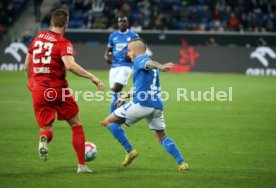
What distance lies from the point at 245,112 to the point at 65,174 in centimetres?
932

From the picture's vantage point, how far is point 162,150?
1162 centimetres

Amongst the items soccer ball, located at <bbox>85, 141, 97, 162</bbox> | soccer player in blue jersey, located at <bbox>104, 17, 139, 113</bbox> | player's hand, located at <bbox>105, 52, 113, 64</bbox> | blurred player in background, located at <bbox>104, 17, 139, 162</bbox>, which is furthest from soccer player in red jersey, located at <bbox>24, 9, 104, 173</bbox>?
player's hand, located at <bbox>105, 52, 113, 64</bbox>

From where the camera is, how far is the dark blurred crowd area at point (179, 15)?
32.0m

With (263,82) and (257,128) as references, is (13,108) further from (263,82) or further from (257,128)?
(263,82)

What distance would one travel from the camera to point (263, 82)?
26078 mm

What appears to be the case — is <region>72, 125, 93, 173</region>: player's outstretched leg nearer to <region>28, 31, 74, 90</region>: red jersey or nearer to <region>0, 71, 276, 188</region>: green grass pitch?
<region>0, 71, 276, 188</region>: green grass pitch

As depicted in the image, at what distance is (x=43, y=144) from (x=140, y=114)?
1561 millimetres

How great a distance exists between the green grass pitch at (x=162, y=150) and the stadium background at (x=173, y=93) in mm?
18

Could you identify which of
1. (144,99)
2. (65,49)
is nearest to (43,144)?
(65,49)

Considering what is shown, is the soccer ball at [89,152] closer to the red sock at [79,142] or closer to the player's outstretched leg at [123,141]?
the player's outstretched leg at [123,141]

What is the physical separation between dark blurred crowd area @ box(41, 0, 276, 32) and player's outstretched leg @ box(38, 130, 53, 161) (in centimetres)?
2324

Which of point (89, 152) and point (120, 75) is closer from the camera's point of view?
point (89, 152)

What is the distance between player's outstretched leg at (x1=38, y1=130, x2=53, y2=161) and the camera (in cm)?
876

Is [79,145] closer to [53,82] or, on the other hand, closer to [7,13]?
[53,82]
